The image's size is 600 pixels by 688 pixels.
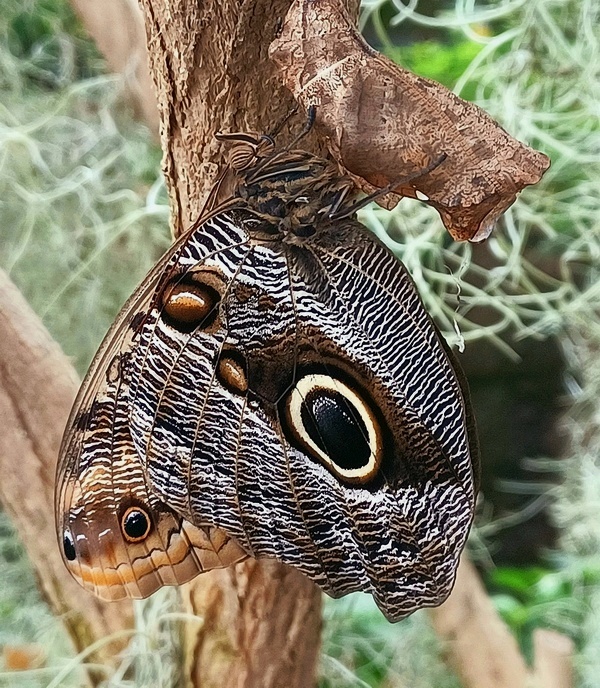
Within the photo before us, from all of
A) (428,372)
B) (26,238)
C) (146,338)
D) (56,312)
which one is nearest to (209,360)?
(146,338)

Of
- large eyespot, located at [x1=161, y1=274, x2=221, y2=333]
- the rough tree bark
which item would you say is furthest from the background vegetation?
large eyespot, located at [x1=161, y1=274, x2=221, y2=333]

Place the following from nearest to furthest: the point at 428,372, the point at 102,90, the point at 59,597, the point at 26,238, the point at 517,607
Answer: the point at 428,372
the point at 59,597
the point at 26,238
the point at 102,90
the point at 517,607

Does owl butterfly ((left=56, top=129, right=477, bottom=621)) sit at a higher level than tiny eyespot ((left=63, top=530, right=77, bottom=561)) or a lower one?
higher

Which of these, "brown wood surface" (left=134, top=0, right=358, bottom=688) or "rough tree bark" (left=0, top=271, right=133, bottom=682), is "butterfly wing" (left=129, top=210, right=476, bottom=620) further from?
"rough tree bark" (left=0, top=271, right=133, bottom=682)

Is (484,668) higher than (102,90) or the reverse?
the reverse

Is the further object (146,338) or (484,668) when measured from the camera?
(484,668)

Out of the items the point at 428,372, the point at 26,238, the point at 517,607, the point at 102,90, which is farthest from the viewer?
the point at 517,607

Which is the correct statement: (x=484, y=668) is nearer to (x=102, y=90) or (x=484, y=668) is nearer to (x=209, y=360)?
(x=209, y=360)

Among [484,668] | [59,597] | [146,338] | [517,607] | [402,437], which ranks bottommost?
[517,607]
